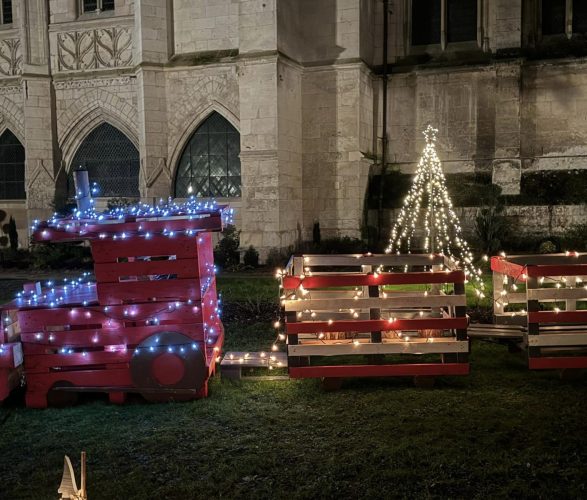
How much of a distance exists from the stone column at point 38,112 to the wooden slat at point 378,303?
1357cm

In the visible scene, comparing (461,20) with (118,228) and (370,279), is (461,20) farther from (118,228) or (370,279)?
(118,228)

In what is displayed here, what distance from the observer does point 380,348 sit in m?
5.86

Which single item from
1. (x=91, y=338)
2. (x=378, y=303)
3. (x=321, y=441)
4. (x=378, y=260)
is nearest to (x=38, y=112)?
(x=91, y=338)

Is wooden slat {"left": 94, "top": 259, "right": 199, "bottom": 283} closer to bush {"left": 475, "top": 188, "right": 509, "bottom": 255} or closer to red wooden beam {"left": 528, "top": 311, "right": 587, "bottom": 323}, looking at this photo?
red wooden beam {"left": 528, "top": 311, "right": 587, "bottom": 323}

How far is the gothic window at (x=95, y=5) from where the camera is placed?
17.1 metres

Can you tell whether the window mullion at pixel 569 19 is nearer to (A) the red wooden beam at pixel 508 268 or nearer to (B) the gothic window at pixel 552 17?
(B) the gothic window at pixel 552 17

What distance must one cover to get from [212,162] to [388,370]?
11.9m

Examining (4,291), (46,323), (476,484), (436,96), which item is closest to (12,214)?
(4,291)

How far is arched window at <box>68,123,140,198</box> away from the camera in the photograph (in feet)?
58.4

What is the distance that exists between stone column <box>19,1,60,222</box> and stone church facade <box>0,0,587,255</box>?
0.04 meters

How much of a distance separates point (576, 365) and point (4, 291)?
10511 millimetres

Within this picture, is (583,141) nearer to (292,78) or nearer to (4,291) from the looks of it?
(292,78)

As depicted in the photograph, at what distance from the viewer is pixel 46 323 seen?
18.5ft

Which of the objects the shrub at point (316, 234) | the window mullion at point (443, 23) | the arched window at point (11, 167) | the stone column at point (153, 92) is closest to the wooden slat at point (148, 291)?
the shrub at point (316, 234)
